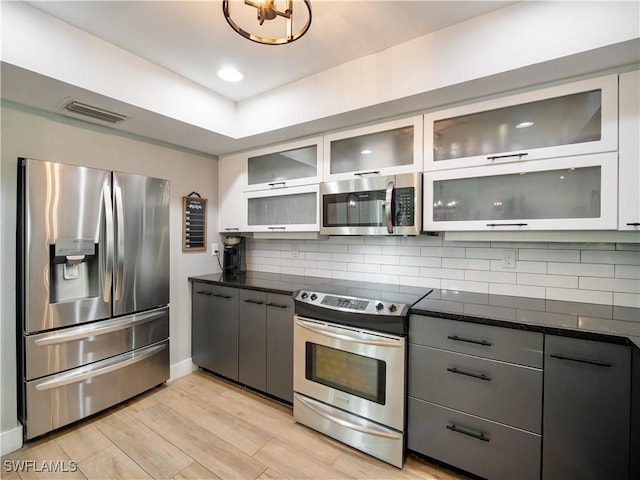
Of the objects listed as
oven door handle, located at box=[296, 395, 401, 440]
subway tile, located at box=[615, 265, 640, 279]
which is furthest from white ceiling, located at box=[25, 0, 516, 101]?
oven door handle, located at box=[296, 395, 401, 440]

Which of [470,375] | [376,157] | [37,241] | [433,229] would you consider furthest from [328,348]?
[37,241]

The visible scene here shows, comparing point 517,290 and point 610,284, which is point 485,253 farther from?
point 610,284

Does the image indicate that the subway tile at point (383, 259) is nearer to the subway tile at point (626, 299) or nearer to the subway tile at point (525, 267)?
the subway tile at point (525, 267)

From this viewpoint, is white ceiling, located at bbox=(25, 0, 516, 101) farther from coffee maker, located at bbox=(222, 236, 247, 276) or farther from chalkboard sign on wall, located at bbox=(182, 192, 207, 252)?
coffee maker, located at bbox=(222, 236, 247, 276)

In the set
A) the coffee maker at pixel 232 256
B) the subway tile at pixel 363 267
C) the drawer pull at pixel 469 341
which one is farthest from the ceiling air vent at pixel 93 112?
the drawer pull at pixel 469 341

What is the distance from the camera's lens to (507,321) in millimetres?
1477

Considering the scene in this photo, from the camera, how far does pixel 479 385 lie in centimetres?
156

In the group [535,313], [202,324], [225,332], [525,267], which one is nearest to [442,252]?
[525,267]

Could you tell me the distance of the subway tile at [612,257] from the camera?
5.48ft

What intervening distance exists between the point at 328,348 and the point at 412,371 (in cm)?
55

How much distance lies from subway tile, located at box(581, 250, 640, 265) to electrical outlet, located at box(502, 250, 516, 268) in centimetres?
35

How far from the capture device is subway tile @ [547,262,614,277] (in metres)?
1.73

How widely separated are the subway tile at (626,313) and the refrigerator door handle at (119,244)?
10.2ft

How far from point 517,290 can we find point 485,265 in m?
0.24
